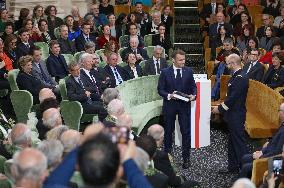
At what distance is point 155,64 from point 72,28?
2.50m

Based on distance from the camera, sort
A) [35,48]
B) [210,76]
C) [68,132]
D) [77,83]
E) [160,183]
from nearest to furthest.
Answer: [160,183] → [68,132] → [77,83] → [35,48] → [210,76]

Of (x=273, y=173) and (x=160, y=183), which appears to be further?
(x=273, y=173)

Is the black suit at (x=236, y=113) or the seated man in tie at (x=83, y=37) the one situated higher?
the seated man in tie at (x=83, y=37)

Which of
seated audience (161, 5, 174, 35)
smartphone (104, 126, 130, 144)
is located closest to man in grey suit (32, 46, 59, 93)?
seated audience (161, 5, 174, 35)

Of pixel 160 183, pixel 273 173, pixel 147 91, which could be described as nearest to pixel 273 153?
pixel 273 173

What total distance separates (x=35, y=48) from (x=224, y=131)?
2868 mm

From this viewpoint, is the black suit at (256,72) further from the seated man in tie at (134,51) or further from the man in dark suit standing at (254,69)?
the seated man in tie at (134,51)

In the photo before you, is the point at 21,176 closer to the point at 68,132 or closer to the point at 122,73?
the point at 68,132

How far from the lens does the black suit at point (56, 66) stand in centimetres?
901

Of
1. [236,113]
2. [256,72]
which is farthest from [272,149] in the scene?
[256,72]

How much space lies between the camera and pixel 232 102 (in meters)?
6.74

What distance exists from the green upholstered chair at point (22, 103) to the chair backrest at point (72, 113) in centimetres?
60

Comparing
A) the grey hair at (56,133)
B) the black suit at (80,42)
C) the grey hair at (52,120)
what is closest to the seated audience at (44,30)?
the black suit at (80,42)

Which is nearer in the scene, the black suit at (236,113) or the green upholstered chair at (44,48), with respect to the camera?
the black suit at (236,113)
